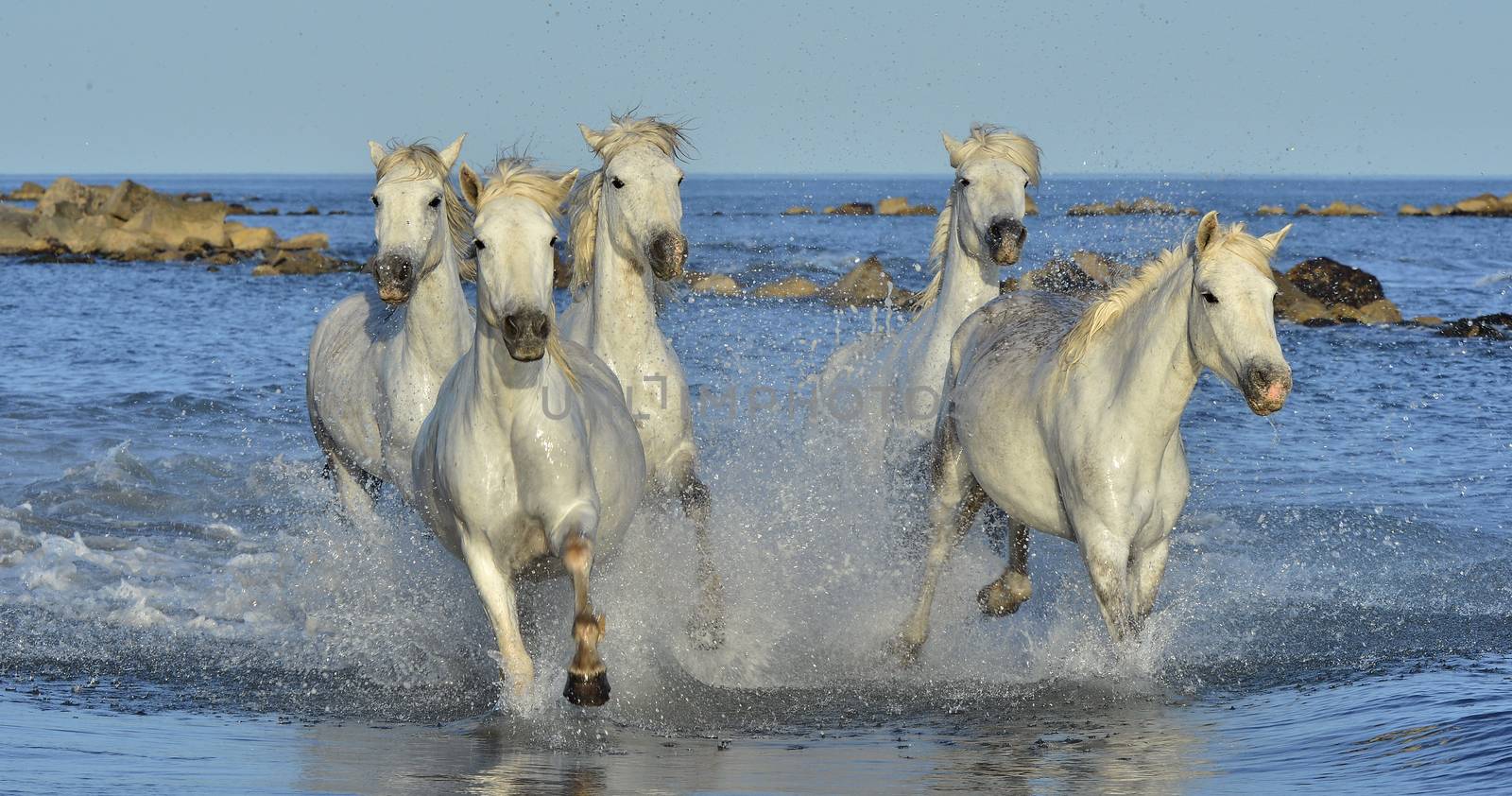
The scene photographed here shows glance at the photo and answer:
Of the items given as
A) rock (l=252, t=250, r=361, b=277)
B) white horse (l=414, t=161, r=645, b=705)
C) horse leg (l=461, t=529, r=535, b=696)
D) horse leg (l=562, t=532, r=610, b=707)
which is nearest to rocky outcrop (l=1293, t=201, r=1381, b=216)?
rock (l=252, t=250, r=361, b=277)

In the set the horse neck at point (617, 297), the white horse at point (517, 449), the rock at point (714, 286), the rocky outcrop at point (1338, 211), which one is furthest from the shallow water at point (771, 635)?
the rocky outcrop at point (1338, 211)

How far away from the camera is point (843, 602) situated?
755 cm

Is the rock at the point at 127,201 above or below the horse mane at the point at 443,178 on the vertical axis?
below

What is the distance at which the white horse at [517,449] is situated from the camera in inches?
194

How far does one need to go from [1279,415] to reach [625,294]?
882 cm

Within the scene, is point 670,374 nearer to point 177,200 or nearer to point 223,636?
point 223,636

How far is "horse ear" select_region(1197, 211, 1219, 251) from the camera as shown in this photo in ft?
17.3

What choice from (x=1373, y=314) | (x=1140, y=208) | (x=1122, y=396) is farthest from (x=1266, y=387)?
(x=1140, y=208)

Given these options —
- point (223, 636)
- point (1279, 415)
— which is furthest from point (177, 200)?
point (223, 636)

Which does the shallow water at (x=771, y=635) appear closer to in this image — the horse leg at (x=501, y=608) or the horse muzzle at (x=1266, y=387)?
the horse leg at (x=501, y=608)

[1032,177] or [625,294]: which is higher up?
[1032,177]

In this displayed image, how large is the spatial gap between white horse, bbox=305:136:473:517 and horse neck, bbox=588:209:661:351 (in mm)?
650

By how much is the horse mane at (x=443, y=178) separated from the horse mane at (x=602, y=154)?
1.55ft

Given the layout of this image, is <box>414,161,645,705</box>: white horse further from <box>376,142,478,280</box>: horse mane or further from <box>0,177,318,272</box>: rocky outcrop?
<box>0,177,318,272</box>: rocky outcrop
